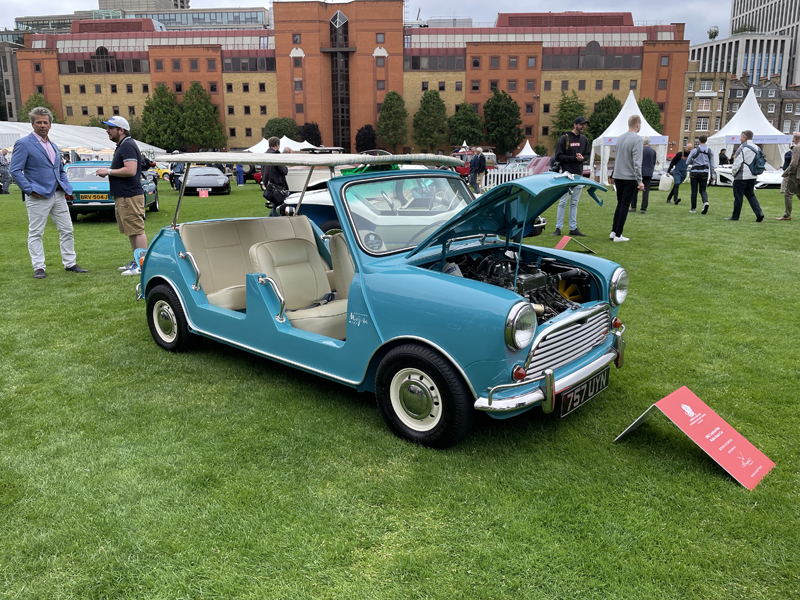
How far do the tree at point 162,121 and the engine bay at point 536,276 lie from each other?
234ft

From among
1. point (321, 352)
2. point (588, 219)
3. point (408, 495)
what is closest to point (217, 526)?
point (408, 495)

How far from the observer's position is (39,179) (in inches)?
280

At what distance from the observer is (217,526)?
260 cm

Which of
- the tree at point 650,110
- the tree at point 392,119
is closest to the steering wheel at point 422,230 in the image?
the tree at point 392,119

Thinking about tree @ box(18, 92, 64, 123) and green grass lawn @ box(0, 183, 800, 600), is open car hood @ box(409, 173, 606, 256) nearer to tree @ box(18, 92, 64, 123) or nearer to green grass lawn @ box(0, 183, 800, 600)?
green grass lawn @ box(0, 183, 800, 600)

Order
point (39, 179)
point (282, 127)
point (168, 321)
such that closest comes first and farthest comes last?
point (168, 321) → point (39, 179) → point (282, 127)

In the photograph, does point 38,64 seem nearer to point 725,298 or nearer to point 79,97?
point 79,97

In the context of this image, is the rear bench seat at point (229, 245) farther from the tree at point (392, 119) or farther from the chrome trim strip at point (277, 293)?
the tree at point (392, 119)

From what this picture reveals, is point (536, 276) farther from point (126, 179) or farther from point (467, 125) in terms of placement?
point (467, 125)

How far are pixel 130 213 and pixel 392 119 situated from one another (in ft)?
212

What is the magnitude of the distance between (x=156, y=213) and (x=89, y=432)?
14.3 metres

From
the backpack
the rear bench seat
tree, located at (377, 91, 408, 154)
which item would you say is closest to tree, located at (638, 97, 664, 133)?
tree, located at (377, 91, 408, 154)

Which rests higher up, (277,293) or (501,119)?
(501,119)

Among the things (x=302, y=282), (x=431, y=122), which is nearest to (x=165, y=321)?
(x=302, y=282)
